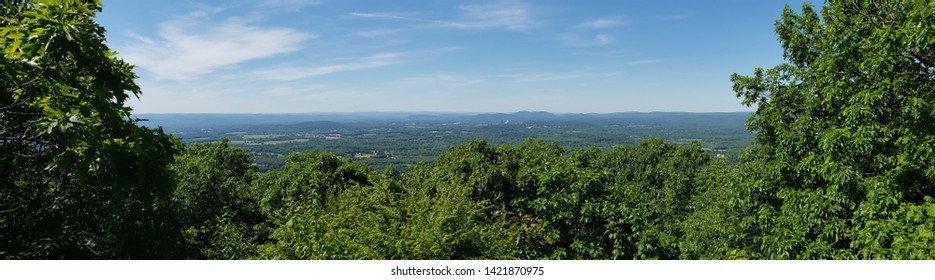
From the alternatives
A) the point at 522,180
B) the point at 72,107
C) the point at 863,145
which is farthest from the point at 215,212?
the point at 863,145

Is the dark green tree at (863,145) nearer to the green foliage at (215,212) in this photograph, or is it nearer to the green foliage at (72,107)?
the green foliage at (72,107)

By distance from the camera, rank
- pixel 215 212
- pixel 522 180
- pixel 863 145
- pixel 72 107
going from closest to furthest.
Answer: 1. pixel 72 107
2. pixel 863 145
3. pixel 522 180
4. pixel 215 212

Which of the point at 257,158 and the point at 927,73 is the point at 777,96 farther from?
the point at 257,158

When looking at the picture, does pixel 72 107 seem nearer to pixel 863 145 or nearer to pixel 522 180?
pixel 522 180

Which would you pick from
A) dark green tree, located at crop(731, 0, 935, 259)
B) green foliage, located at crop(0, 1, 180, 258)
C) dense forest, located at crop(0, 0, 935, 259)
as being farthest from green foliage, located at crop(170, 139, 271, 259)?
dark green tree, located at crop(731, 0, 935, 259)

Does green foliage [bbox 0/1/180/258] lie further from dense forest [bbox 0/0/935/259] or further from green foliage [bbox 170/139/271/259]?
green foliage [bbox 170/139/271/259]

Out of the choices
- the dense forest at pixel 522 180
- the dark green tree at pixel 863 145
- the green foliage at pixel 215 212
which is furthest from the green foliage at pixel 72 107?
the dark green tree at pixel 863 145

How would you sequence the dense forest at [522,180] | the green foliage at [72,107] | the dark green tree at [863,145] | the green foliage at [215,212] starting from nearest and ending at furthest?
the green foliage at [72,107] < the dense forest at [522,180] < the dark green tree at [863,145] < the green foliage at [215,212]

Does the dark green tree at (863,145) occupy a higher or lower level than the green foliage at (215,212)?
higher

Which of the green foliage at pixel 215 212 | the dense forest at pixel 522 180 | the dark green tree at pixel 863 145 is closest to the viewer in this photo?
the dense forest at pixel 522 180
